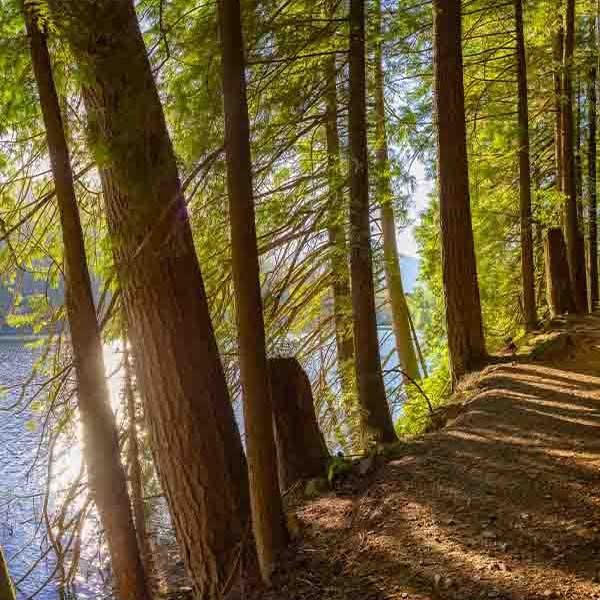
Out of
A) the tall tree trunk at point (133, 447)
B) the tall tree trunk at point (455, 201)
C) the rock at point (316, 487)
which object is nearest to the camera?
the rock at point (316, 487)

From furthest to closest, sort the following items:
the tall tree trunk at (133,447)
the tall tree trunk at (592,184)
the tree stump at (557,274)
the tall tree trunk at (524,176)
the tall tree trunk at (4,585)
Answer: the tall tree trunk at (592,184), the tree stump at (557,274), the tall tree trunk at (524,176), the tall tree trunk at (133,447), the tall tree trunk at (4,585)

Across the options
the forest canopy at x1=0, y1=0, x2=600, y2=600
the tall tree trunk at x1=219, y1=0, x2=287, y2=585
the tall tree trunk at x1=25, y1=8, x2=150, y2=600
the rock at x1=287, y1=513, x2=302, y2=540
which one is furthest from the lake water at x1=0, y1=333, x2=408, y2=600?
the tall tree trunk at x1=219, y1=0, x2=287, y2=585

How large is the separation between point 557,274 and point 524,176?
66.2 inches

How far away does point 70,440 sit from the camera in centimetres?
532

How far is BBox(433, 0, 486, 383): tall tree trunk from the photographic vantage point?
21.2 ft

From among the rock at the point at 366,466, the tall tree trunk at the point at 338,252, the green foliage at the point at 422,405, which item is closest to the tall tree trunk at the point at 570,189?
the green foliage at the point at 422,405

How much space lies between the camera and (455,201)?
21.8 ft

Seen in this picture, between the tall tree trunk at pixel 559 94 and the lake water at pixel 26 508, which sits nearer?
the lake water at pixel 26 508

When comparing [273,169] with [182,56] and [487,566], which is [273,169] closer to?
[182,56]

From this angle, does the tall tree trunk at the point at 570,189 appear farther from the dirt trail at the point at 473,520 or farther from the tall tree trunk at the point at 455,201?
the dirt trail at the point at 473,520

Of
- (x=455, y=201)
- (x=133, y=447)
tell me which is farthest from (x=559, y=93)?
(x=133, y=447)

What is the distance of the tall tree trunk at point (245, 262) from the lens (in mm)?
3301

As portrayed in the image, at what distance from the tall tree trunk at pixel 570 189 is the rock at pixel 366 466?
652cm

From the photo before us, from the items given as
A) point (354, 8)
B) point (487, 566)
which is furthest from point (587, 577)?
point (354, 8)
